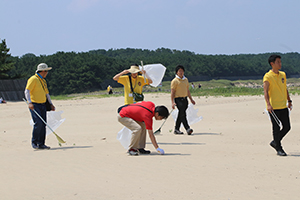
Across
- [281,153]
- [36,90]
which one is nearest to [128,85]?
[36,90]

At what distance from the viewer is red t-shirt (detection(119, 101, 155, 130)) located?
24.0 ft

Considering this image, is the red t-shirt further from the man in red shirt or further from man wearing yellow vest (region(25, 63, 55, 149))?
man wearing yellow vest (region(25, 63, 55, 149))

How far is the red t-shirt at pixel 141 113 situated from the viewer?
7.32 m

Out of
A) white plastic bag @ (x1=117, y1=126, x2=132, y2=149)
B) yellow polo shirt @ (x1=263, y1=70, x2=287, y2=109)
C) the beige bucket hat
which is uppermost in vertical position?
the beige bucket hat

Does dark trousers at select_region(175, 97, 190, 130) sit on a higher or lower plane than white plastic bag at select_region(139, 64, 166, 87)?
lower

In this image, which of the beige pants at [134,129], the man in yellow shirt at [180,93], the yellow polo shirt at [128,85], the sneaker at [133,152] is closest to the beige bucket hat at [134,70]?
the yellow polo shirt at [128,85]

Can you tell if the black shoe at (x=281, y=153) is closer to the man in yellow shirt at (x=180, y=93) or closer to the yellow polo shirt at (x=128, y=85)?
the yellow polo shirt at (x=128, y=85)

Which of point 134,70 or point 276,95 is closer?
point 276,95

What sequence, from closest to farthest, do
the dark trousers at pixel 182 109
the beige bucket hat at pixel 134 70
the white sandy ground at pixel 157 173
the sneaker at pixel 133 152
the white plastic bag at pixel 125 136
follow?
the white sandy ground at pixel 157 173 → the sneaker at pixel 133 152 → the white plastic bag at pixel 125 136 → the beige bucket hat at pixel 134 70 → the dark trousers at pixel 182 109

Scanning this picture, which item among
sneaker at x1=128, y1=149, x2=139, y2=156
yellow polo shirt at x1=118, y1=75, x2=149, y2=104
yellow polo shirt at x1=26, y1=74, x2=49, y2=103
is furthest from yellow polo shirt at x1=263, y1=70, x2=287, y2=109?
→ yellow polo shirt at x1=26, y1=74, x2=49, y2=103

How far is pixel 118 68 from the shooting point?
84250 millimetres

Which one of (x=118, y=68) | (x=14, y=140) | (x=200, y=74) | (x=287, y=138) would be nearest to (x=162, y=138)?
(x=287, y=138)

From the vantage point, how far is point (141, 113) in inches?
297

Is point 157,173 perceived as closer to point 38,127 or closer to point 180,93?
point 38,127
